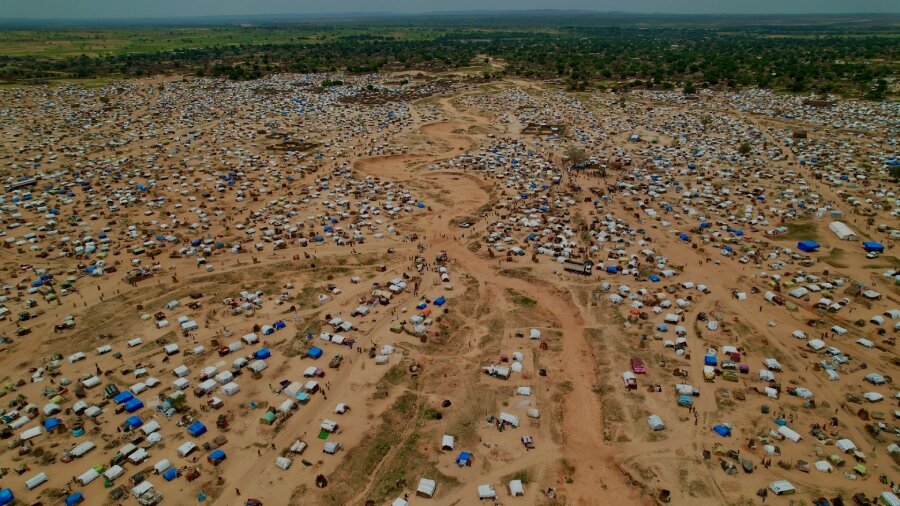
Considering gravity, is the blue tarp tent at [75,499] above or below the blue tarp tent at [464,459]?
below

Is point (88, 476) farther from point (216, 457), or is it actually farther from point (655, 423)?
point (655, 423)

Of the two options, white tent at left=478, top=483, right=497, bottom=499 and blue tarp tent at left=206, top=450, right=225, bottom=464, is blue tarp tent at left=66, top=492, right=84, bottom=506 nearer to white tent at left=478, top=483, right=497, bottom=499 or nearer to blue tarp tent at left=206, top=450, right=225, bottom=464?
blue tarp tent at left=206, top=450, right=225, bottom=464

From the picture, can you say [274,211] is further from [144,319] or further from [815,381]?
[815,381]

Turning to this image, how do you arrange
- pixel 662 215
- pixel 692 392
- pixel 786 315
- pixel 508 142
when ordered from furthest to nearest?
pixel 508 142
pixel 662 215
pixel 786 315
pixel 692 392

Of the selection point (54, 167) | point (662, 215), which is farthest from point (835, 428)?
point (54, 167)

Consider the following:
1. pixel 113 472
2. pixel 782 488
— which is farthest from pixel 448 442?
pixel 113 472

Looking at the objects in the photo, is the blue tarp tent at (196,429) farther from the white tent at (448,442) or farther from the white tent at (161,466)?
the white tent at (448,442)

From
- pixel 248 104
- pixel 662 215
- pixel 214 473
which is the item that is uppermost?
pixel 248 104

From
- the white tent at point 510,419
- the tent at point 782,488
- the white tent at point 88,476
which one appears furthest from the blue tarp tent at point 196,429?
the tent at point 782,488
